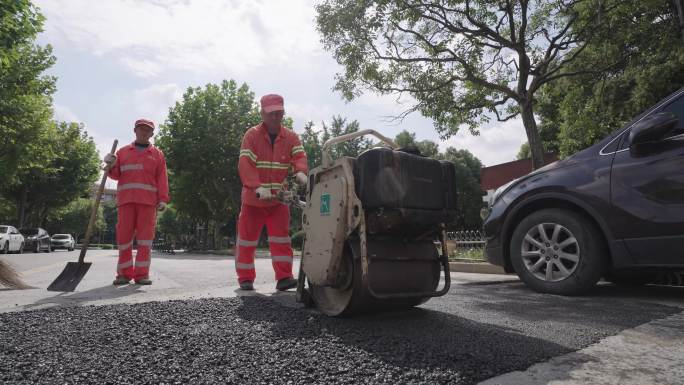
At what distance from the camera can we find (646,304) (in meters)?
3.46

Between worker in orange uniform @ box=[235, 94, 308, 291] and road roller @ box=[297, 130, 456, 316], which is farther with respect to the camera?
worker in orange uniform @ box=[235, 94, 308, 291]

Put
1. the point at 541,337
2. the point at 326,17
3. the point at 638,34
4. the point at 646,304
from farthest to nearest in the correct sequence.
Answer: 1. the point at 326,17
2. the point at 638,34
3. the point at 646,304
4. the point at 541,337

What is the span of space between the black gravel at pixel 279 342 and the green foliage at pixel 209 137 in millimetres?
25387

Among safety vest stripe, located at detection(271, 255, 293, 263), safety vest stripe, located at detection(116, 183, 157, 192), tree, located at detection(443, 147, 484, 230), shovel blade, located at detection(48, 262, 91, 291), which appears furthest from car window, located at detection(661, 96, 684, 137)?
tree, located at detection(443, 147, 484, 230)

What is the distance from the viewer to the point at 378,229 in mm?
2730

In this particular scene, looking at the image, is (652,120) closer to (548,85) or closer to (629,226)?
(629,226)

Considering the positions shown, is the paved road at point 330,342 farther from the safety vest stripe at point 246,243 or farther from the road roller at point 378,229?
the safety vest stripe at point 246,243

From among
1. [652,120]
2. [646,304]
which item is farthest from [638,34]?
[646,304]

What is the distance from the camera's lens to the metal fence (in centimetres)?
1090

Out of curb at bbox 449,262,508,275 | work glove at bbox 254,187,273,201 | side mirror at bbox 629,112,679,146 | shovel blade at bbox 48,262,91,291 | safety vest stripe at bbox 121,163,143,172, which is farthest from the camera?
curb at bbox 449,262,508,275

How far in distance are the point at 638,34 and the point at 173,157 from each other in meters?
25.9

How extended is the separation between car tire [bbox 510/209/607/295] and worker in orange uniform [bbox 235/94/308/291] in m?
2.39

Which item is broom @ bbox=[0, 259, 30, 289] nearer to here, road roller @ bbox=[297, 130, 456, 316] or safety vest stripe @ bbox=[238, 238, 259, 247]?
safety vest stripe @ bbox=[238, 238, 259, 247]

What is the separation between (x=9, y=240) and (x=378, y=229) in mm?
22342
